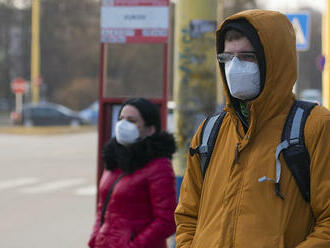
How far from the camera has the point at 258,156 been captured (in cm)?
264

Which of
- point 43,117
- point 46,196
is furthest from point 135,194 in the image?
point 43,117

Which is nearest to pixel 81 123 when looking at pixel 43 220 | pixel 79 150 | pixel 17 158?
pixel 79 150

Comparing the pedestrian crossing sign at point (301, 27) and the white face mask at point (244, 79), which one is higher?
the pedestrian crossing sign at point (301, 27)

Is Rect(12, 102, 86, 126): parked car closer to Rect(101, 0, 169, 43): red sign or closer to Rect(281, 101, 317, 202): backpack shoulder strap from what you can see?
Rect(101, 0, 169, 43): red sign

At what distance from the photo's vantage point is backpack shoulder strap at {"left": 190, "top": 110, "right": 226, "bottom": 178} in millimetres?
2814

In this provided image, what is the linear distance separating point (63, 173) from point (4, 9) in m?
45.6

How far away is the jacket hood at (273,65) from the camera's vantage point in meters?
2.66

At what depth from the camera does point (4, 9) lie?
60.9 meters

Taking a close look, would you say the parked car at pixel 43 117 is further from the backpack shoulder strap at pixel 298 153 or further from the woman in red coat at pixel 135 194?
the backpack shoulder strap at pixel 298 153

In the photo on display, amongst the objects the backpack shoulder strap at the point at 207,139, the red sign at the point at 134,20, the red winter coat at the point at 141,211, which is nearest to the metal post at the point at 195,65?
the red sign at the point at 134,20

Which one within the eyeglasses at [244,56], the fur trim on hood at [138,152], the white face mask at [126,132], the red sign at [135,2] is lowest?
the fur trim on hood at [138,152]

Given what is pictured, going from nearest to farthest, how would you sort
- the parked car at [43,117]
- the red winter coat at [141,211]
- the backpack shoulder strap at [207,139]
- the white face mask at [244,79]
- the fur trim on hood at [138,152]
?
1. the white face mask at [244,79]
2. the backpack shoulder strap at [207,139]
3. the red winter coat at [141,211]
4. the fur trim on hood at [138,152]
5. the parked car at [43,117]

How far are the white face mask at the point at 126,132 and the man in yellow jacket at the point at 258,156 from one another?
155 centimetres

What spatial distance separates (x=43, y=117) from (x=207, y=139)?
38427 mm
